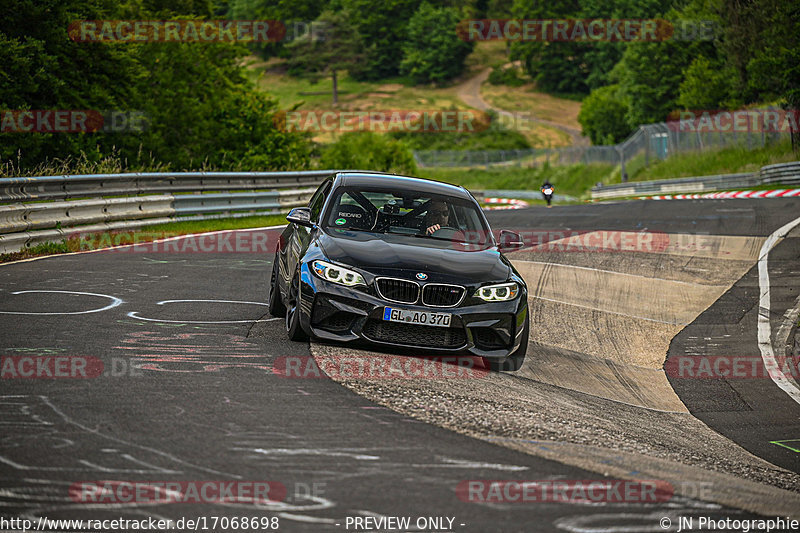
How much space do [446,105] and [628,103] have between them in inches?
1702

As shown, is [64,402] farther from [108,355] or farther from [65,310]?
[65,310]

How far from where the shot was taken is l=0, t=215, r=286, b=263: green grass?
15039 millimetres

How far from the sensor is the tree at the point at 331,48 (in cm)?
15888

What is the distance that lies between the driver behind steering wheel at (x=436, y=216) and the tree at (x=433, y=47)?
148299 millimetres

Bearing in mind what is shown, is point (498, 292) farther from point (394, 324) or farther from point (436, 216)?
point (436, 216)

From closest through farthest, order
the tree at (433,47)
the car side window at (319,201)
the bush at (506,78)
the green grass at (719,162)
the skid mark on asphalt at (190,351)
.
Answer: the skid mark on asphalt at (190,351) < the car side window at (319,201) < the green grass at (719,162) < the bush at (506,78) < the tree at (433,47)

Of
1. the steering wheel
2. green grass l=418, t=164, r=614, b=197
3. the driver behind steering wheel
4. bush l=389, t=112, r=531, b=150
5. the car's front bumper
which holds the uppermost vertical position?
the driver behind steering wheel

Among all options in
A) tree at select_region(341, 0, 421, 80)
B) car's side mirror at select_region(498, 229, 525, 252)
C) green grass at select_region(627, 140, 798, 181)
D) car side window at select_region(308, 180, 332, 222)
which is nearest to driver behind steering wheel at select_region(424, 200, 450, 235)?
car's side mirror at select_region(498, 229, 525, 252)

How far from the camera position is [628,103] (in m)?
97.5

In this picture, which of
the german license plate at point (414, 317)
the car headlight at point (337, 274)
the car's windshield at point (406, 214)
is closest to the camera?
the german license plate at point (414, 317)

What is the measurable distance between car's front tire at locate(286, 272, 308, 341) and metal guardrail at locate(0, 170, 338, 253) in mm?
7076

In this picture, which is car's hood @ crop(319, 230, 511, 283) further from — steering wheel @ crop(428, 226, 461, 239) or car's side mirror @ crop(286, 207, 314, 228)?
car's side mirror @ crop(286, 207, 314, 228)

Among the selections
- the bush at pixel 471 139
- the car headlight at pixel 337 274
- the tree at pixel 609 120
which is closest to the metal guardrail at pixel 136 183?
the car headlight at pixel 337 274

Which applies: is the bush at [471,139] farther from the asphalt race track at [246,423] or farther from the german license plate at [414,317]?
the german license plate at [414,317]
